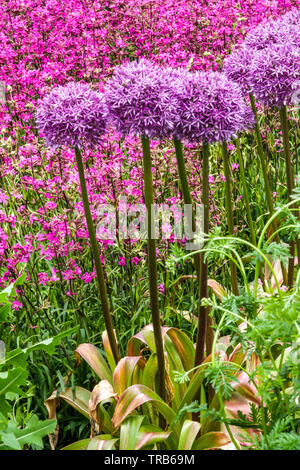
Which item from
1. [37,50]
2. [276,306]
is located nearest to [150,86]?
[276,306]

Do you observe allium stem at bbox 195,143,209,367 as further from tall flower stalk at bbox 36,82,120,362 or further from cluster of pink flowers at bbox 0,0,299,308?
cluster of pink flowers at bbox 0,0,299,308

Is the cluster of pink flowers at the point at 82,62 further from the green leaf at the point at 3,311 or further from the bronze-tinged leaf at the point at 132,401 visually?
the bronze-tinged leaf at the point at 132,401

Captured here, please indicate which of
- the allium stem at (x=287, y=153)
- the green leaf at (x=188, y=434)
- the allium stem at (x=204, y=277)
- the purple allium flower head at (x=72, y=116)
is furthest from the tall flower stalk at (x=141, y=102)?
the green leaf at (x=188, y=434)

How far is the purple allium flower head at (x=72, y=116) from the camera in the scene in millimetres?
2498

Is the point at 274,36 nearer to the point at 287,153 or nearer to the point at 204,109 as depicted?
the point at 287,153

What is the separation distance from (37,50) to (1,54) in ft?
1.92

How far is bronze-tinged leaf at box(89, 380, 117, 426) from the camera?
107 inches

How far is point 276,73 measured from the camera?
9.02 ft

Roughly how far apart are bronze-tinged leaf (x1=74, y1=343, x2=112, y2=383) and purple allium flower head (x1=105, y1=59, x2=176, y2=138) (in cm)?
123

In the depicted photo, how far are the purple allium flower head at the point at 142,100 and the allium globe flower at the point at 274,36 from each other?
94cm

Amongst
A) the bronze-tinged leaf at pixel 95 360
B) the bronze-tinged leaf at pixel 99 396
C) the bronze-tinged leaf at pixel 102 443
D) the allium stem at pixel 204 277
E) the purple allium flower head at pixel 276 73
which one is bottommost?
the bronze-tinged leaf at pixel 102 443

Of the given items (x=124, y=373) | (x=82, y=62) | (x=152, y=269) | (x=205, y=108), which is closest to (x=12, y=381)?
(x=124, y=373)

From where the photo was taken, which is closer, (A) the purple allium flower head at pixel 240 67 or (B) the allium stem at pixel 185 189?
(B) the allium stem at pixel 185 189
